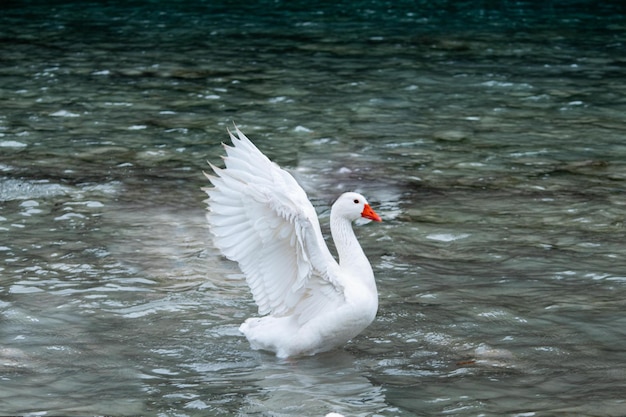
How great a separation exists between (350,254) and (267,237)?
0.59 meters

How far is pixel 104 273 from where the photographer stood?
8.60 m

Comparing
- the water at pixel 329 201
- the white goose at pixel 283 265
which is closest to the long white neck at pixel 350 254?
the white goose at pixel 283 265

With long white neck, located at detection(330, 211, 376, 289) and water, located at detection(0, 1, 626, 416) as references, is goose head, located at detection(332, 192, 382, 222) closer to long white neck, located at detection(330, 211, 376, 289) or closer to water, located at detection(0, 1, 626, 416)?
long white neck, located at detection(330, 211, 376, 289)

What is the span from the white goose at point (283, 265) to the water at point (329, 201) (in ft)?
0.65

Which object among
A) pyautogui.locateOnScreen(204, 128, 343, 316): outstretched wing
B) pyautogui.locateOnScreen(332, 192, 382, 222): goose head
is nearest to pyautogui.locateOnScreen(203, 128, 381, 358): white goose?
pyautogui.locateOnScreen(204, 128, 343, 316): outstretched wing

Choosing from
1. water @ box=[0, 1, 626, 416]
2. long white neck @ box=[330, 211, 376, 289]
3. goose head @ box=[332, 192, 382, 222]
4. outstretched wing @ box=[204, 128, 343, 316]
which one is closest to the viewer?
water @ box=[0, 1, 626, 416]

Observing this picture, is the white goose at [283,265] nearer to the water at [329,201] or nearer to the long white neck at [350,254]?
the long white neck at [350,254]

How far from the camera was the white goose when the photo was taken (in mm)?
6977

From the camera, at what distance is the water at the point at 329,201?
661 cm

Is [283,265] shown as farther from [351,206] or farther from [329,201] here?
[329,201]

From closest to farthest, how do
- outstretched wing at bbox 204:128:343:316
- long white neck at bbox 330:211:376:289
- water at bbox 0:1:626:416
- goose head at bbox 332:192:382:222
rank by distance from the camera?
water at bbox 0:1:626:416 < outstretched wing at bbox 204:128:343:316 < long white neck at bbox 330:211:376:289 < goose head at bbox 332:192:382:222

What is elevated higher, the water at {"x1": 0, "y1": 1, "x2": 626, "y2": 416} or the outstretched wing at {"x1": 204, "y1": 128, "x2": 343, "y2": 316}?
the outstretched wing at {"x1": 204, "y1": 128, "x2": 343, "y2": 316}

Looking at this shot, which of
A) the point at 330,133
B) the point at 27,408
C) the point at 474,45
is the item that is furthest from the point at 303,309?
the point at 474,45

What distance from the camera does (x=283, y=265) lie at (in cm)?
718
